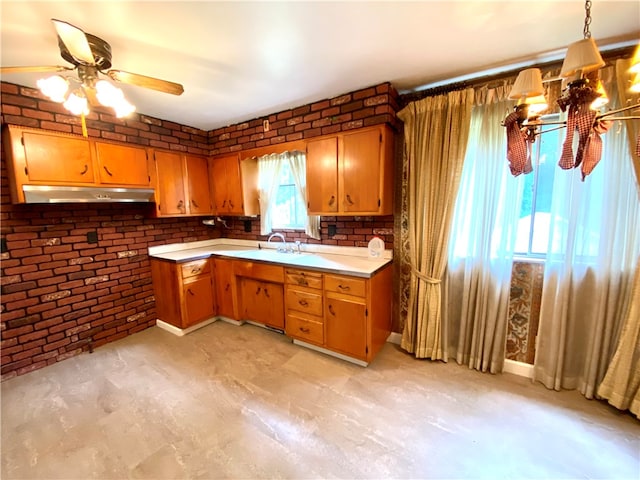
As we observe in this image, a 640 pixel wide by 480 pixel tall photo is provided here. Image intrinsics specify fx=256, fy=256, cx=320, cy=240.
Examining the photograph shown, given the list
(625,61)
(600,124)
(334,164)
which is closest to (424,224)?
(334,164)

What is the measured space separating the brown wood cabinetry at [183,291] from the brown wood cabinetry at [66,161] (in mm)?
988

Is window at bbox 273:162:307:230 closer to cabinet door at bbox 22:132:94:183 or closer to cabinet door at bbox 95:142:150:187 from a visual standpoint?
cabinet door at bbox 95:142:150:187

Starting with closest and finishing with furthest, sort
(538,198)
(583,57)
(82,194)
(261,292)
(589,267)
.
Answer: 1. (583,57)
2. (589,267)
3. (538,198)
4. (82,194)
5. (261,292)

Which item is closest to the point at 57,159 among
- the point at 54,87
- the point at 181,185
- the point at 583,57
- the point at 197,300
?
the point at 181,185

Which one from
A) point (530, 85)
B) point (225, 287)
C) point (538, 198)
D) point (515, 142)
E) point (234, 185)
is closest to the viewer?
point (530, 85)

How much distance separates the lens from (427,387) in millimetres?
2043

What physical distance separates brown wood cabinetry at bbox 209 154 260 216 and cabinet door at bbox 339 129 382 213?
1360 millimetres

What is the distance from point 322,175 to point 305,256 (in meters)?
0.89

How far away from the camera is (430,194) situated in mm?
2236

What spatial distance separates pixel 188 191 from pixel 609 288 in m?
4.01

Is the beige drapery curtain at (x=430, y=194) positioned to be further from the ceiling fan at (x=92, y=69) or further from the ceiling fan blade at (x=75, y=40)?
the ceiling fan blade at (x=75, y=40)

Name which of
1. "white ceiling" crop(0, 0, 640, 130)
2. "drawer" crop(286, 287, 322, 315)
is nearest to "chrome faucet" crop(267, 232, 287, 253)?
"drawer" crop(286, 287, 322, 315)

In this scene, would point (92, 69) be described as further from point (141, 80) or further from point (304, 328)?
point (304, 328)

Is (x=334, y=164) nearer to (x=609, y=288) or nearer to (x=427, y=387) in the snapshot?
Answer: (x=427, y=387)
